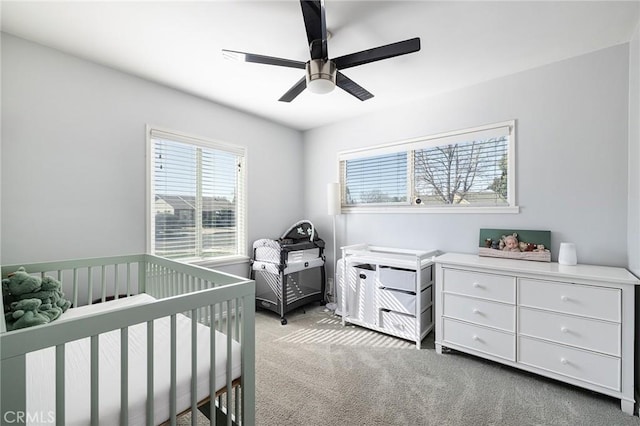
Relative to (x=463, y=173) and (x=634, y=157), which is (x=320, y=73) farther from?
(x=634, y=157)

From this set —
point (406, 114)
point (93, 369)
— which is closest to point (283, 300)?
point (93, 369)

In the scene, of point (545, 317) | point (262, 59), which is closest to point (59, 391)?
point (262, 59)

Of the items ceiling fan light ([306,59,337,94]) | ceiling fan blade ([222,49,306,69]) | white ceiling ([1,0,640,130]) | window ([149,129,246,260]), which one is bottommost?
window ([149,129,246,260])

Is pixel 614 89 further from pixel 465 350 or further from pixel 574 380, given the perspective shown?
pixel 465 350

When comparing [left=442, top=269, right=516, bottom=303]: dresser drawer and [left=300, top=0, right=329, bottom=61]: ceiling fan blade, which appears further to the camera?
[left=442, top=269, right=516, bottom=303]: dresser drawer

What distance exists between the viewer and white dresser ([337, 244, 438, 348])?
250 centimetres

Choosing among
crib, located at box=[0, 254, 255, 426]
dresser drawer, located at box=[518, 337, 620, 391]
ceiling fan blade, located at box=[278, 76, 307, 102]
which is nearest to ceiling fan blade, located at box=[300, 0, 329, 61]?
ceiling fan blade, located at box=[278, 76, 307, 102]

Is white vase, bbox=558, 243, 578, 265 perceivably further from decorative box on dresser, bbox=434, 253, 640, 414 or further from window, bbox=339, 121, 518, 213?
window, bbox=339, 121, 518, 213

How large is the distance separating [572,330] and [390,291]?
128 cm

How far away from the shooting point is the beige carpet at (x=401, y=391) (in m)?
1.60

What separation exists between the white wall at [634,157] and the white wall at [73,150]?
3.56 metres

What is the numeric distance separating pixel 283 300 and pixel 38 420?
7.39ft

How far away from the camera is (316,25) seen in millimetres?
1496

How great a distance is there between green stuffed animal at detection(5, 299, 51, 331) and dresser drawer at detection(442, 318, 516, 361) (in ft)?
8.56
